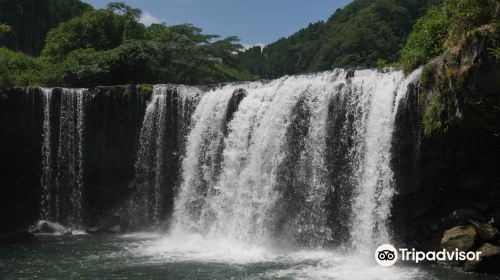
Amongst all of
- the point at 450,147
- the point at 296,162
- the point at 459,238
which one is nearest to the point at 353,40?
the point at 296,162

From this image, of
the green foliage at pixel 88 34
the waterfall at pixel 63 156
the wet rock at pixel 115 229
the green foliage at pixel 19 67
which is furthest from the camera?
the green foliage at pixel 88 34

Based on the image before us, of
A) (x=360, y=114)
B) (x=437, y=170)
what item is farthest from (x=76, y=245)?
(x=437, y=170)

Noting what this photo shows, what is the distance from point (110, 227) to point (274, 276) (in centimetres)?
1174

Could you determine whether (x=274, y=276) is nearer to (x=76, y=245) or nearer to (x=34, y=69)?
(x=76, y=245)

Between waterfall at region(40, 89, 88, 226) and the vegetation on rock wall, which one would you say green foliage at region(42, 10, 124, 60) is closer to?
waterfall at region(40, 89, 88, 226)

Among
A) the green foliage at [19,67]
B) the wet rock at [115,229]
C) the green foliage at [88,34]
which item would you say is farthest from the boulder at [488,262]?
the green foliage at [88,34]

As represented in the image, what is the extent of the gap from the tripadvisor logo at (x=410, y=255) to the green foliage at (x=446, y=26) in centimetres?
593

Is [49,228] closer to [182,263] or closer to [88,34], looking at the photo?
[182,263]

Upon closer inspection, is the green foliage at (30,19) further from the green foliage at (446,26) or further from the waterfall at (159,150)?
the green foliage at (446,26)

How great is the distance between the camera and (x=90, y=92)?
23.5 metres

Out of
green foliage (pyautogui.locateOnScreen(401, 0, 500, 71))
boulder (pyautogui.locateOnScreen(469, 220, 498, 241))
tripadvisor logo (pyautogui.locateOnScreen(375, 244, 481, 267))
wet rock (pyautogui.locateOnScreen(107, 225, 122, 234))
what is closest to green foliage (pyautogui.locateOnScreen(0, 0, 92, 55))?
wet rock (pyautogui.locateOnScreen(107, 225, 122, 234))

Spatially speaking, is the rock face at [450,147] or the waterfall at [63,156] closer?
the rock face at [450,147]

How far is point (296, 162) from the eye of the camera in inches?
711

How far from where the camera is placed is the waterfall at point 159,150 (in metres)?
→ 22.5
